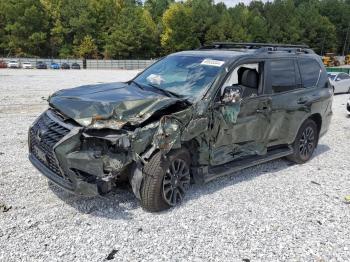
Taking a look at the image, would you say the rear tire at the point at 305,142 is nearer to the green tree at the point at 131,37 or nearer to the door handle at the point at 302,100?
the door handle at the point at 302,100

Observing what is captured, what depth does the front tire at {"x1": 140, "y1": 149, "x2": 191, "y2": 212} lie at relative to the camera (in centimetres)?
410

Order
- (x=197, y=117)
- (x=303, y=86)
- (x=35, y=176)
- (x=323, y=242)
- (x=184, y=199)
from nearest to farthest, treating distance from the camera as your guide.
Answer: (x=323, y=242) < (x=197, y=117) < (x=184, y=199) < (x=35, y=176) < (x=303, y=86)

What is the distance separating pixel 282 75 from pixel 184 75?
5.62ft

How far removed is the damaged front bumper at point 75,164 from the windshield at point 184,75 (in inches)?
56.1

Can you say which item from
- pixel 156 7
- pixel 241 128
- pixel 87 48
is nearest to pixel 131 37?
pixel 87 48

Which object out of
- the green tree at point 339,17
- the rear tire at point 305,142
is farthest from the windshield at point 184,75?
the green tree at point 339,17

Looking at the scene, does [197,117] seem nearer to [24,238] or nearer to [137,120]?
[137,120]

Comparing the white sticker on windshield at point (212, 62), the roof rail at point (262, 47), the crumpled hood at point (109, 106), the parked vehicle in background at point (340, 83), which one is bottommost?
the parked vehicle in background at point (340, 83)

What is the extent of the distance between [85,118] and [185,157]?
1264mm

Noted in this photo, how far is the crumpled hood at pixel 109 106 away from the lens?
394 cm

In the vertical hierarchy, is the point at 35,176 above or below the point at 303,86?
below

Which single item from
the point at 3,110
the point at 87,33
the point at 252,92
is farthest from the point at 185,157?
the point at 87,33

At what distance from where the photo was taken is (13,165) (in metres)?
5.71

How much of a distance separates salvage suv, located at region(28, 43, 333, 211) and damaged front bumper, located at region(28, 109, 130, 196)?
0.03ft
